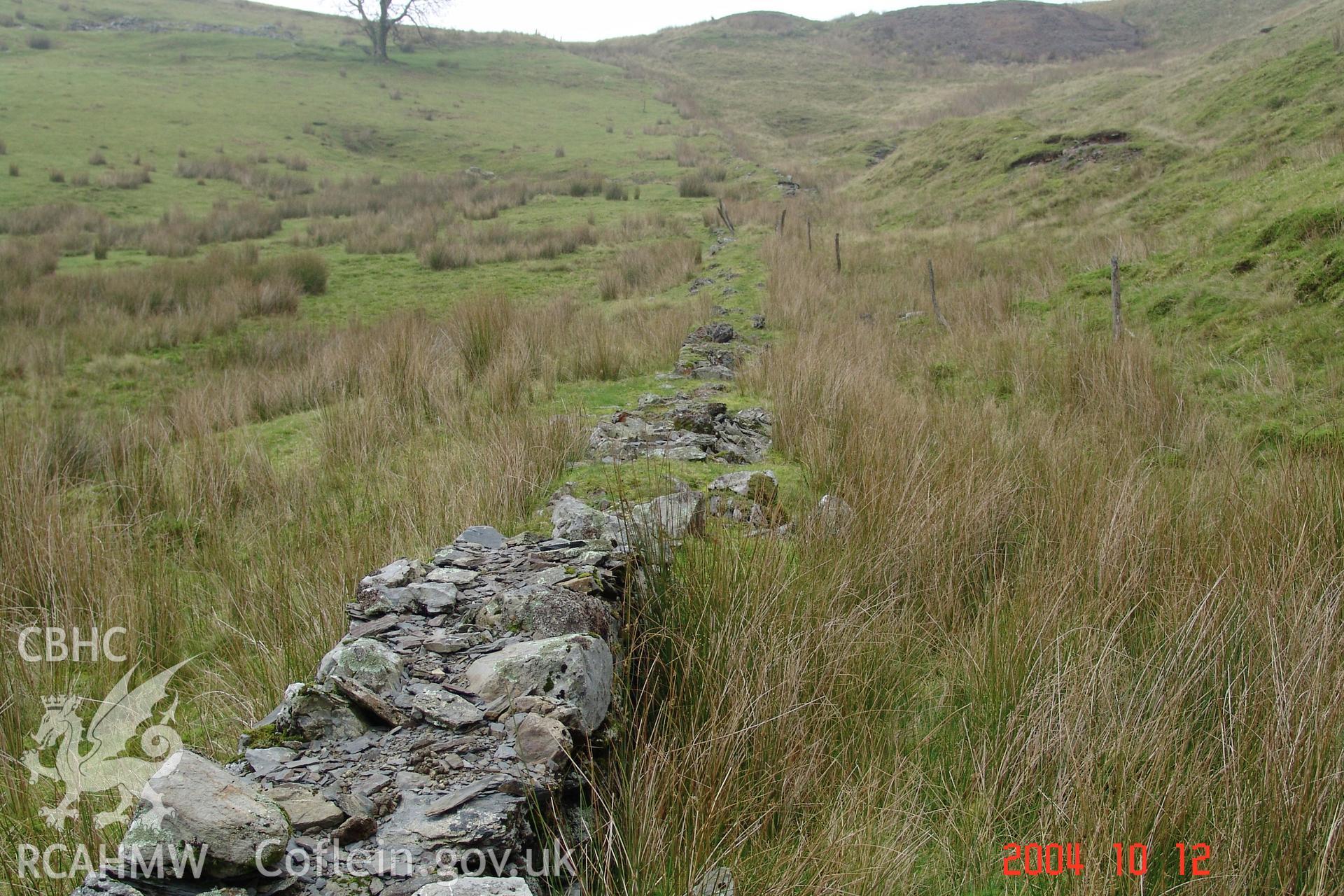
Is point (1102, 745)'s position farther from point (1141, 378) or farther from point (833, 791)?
point (1141, 378)

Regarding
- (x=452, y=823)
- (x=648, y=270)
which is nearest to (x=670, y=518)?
(x=452, y=823)

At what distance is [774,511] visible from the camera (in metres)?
3.61

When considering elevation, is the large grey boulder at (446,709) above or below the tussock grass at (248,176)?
below

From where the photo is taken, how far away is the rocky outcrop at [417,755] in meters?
1.43

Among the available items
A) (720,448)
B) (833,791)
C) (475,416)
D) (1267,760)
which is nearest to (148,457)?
(475,416)

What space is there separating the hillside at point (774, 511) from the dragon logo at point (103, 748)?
2.2 inches

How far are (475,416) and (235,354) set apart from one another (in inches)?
210

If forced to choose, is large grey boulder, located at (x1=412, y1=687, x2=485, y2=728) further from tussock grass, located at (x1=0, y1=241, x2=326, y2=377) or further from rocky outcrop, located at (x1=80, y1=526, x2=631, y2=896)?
tussock grass, located at (x1=0, y1=241, x2=326, y2=377)

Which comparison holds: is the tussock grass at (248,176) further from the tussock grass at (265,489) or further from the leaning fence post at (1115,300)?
the leaning fence post at (1115,300)

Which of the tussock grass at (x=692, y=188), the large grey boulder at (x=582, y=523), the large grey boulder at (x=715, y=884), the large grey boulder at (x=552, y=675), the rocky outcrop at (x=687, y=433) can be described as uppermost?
the tussock grass at (x=692, y=188)

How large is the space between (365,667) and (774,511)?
6.87 feet

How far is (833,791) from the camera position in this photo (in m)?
2.09
